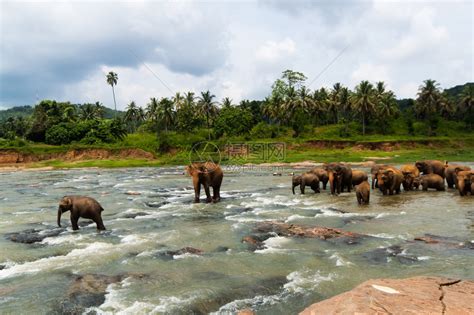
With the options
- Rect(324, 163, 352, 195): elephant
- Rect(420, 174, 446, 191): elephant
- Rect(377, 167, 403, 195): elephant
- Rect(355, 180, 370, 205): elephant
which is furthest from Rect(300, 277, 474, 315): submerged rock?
Rect(420, 174, 446, 191): elephant

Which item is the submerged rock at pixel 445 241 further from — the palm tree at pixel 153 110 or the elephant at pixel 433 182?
the palm tree at pixel 153 110

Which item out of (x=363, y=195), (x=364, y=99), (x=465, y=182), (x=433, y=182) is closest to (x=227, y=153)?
(x=364, y=99)

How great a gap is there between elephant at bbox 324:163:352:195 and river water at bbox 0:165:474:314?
4.28 meters

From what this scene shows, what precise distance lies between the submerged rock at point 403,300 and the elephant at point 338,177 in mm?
16049

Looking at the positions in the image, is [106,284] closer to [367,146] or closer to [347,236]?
[347,236]

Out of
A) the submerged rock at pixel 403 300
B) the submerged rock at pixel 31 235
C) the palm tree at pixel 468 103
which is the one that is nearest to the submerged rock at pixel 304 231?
the submerged rock at pixel 403 300

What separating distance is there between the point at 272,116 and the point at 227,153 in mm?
22873

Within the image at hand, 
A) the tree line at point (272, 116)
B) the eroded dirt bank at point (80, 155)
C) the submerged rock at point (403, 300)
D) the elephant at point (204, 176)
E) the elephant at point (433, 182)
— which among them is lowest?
the elephant at point (433, 182)

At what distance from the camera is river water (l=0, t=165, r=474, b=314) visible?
7.95m

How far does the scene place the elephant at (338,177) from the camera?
22250mm

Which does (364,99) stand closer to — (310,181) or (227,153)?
(227,153)

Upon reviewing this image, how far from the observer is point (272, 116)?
8838cm

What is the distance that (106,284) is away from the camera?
866cm

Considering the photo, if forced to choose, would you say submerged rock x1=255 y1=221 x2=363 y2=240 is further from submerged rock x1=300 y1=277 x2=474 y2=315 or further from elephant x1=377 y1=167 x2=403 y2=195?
elephant x1=377 y1=167 x2=403 y2=195
